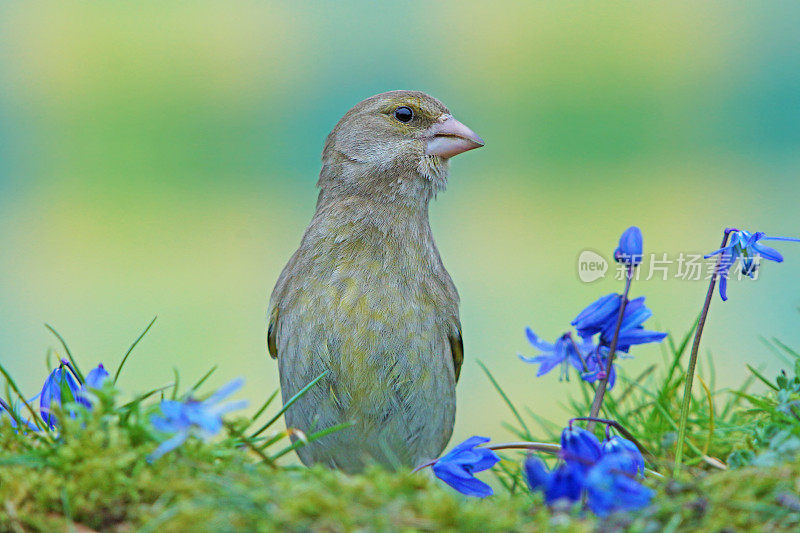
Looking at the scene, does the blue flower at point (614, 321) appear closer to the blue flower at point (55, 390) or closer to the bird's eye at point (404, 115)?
the blue flower at point (55, 390)

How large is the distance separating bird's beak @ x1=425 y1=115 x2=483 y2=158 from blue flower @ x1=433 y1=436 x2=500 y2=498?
54.2 inches

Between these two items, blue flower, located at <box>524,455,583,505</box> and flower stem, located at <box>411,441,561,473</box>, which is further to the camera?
flower stem, located at <box>411,441,561,473</box>

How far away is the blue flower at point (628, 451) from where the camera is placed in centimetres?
167

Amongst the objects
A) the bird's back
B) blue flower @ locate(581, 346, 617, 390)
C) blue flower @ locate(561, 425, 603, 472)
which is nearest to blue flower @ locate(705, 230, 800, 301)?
blue flower @ locate(581, 346, 617, 390)

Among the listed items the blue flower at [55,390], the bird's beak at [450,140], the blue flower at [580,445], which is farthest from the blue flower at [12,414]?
the bird's beak at [450,140]

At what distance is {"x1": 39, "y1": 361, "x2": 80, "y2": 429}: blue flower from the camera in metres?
1.88

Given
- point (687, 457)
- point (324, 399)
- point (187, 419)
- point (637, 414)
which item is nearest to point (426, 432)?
point (324, 399)

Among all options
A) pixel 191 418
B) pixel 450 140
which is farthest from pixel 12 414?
pixel 450 140

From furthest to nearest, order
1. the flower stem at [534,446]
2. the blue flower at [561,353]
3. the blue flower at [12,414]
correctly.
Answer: the blue flower at [561,353]
the blue flower at [12,414]
the flower stem at [534,446]

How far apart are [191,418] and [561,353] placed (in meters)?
1.08

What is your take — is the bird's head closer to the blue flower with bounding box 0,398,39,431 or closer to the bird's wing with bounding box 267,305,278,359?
the bird's wing with bounding box 267,305,278,359
